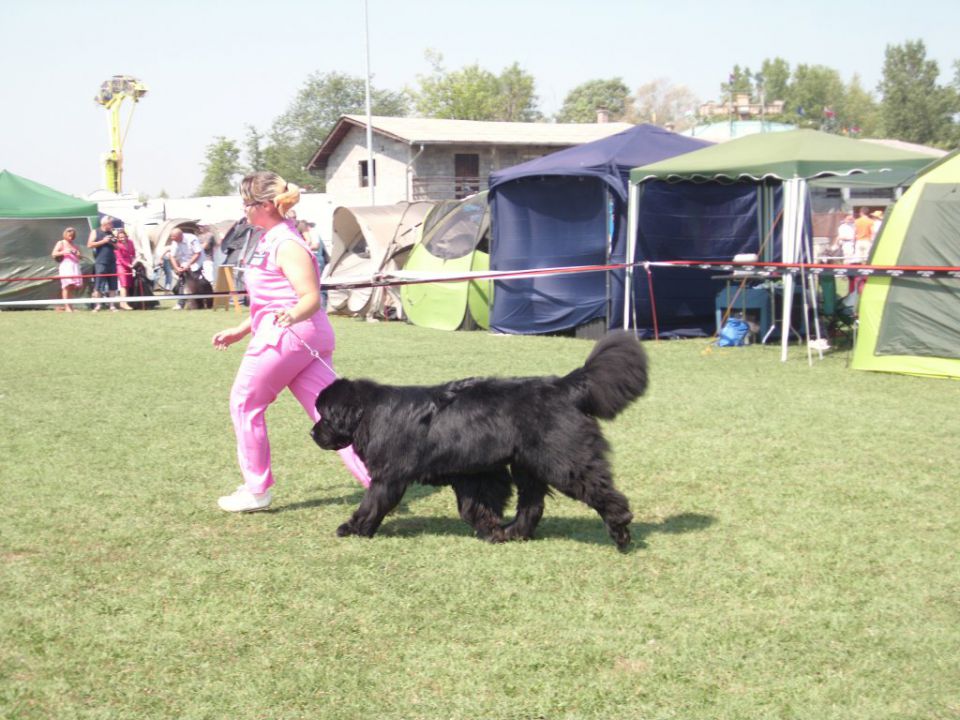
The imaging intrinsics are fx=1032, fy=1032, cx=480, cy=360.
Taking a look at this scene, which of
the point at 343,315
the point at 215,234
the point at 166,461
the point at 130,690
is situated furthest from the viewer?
the point at 215,234

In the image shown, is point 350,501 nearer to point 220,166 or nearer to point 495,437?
point 495,437

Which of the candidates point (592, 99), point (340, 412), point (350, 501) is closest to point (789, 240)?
point (350, 501)

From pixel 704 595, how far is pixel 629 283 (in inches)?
404

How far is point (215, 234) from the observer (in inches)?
984

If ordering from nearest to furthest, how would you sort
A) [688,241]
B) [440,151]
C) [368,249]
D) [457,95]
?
1. [688,241]
2. [368,249]
3. [440,151]
4. [457,95]

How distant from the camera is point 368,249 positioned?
20.0 meters

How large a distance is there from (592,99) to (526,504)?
103299 mm

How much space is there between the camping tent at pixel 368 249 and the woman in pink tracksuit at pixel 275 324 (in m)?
13.2

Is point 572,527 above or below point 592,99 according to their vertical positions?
below

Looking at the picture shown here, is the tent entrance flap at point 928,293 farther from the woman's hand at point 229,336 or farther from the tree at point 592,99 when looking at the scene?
the tree at point 592,99

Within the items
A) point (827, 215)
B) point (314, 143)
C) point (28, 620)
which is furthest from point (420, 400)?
point (314, 143)

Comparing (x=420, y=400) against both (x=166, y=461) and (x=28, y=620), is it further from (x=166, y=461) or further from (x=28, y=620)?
(x=166, y=461)

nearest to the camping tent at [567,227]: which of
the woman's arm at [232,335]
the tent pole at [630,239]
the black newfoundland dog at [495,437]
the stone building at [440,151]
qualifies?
the tent pole at [630,239]

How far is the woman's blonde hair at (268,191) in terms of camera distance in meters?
5.39
